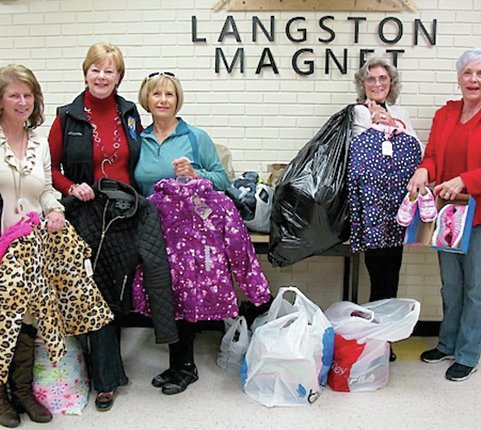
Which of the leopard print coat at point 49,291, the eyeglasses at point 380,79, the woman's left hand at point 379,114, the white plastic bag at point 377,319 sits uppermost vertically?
the eyeglasses at point 380,79

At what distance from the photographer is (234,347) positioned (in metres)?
2.88

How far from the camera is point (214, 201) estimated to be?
2.62 meters

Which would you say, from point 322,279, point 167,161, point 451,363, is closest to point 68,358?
point 167,161

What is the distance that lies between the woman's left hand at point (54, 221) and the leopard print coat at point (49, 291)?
0.03 meters

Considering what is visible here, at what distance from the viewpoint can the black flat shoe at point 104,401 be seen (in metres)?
2.54

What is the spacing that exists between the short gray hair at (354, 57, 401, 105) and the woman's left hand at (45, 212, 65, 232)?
Answer: 1741 mm

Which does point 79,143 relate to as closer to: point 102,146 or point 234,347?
point 102,146

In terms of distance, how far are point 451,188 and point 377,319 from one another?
764 millimetres

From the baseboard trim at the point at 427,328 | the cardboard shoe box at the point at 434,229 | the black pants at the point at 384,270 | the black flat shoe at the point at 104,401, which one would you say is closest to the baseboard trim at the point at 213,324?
the baseboard trim at the point at 427,328

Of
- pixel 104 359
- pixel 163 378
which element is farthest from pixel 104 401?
pixel 163 378

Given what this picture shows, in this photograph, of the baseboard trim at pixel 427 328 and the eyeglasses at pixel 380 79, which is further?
the baseboard trim at pixel 427 328

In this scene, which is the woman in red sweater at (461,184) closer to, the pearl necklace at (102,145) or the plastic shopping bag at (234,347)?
the plastic shopping bag at (234,347)

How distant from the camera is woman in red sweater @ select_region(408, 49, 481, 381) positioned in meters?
2.61

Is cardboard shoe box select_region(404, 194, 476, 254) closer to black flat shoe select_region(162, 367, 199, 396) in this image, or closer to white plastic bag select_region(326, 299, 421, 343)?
white plastic bag select_region(326, 299, 421, 343)
